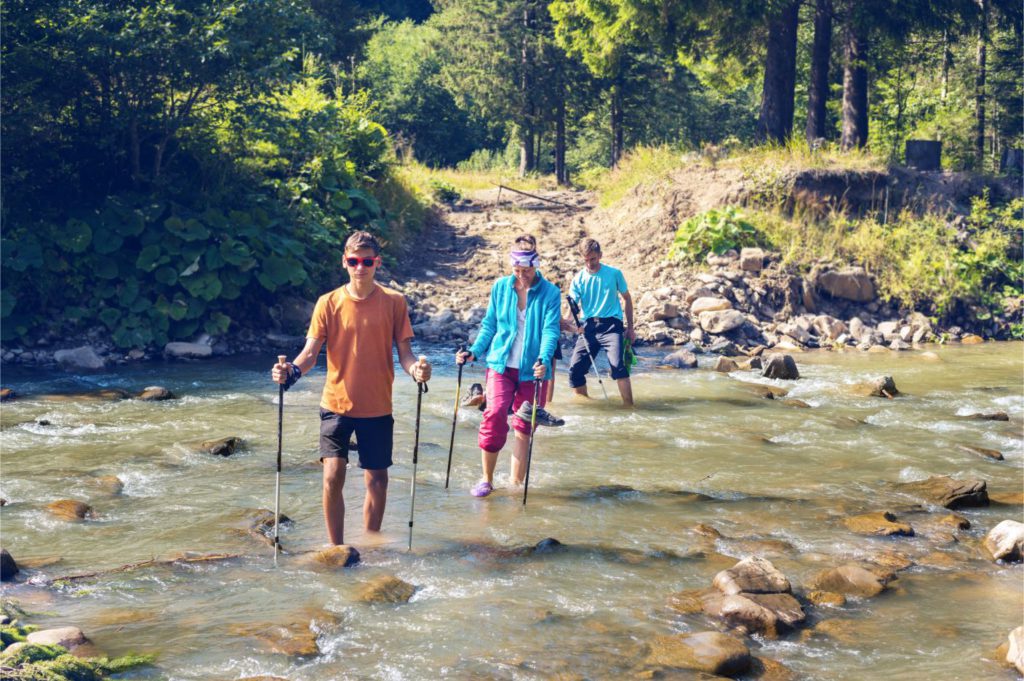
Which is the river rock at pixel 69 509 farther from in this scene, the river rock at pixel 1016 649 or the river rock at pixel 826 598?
the river rock at pixel 1016 649

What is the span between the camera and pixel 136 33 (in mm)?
15336

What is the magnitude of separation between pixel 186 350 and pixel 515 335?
8784mm

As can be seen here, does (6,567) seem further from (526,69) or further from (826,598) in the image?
(526,69)

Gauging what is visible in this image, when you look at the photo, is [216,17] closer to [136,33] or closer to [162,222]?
[136,33]

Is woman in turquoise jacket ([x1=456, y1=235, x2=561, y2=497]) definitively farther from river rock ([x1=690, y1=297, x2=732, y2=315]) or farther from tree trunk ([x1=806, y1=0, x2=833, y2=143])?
tree trunk ([x1=806, y1=0, x2=833, y2=143])

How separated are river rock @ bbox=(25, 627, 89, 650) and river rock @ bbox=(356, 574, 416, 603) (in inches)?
63.2

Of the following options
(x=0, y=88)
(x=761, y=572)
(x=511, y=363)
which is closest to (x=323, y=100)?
(x=0, y=88)

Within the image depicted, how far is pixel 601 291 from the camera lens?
12.4 metres

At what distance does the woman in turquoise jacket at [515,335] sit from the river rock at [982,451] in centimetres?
495

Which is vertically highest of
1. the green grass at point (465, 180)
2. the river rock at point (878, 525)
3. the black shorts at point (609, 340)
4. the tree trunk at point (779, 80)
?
the tree trunk at point (779, 80)

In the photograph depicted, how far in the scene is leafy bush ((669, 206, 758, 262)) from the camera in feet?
68.2

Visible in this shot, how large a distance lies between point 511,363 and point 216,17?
1026 cm

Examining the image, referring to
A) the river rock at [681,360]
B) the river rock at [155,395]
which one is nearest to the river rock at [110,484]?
the river rock at [155,395]

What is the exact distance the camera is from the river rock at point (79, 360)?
1489cm
